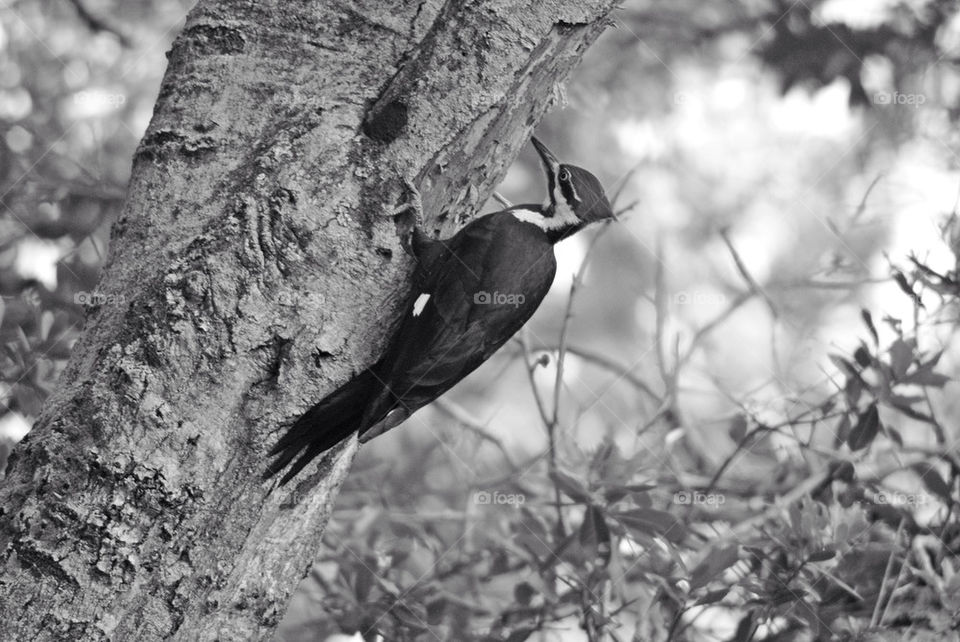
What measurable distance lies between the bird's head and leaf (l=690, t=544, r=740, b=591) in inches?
36.1

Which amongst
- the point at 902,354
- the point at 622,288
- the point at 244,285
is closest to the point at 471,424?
the point at 902,354

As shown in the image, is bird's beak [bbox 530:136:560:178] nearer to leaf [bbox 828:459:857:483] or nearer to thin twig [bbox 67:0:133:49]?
leaf [bbox 828:459:857:483]

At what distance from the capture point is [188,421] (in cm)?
152

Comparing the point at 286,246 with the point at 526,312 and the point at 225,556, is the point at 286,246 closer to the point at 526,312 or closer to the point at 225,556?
the point at 225,556

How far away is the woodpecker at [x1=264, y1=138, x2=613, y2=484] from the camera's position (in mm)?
1737

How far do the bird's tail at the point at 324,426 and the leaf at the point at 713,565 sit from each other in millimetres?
863

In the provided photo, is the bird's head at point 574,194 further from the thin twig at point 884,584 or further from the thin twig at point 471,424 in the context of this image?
the thin twig at point 884,584

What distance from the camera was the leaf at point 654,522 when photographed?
2256mm

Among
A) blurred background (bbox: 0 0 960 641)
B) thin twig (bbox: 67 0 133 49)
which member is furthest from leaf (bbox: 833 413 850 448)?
thin twig (bbox: 67 0 133 49)

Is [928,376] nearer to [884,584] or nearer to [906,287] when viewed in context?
[906,287]

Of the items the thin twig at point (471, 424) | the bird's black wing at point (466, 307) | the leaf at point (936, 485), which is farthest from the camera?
the thin twig at point (471, 424)

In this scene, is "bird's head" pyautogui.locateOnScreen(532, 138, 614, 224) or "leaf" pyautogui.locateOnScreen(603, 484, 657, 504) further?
"bird's head" pyautogui.locateOnScreen(532, 138, 614, 224)

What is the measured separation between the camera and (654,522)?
2.27 metres

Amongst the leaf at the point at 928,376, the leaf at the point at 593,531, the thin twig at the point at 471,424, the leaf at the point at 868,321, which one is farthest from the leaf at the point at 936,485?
the thin twig at the point at 471,424
